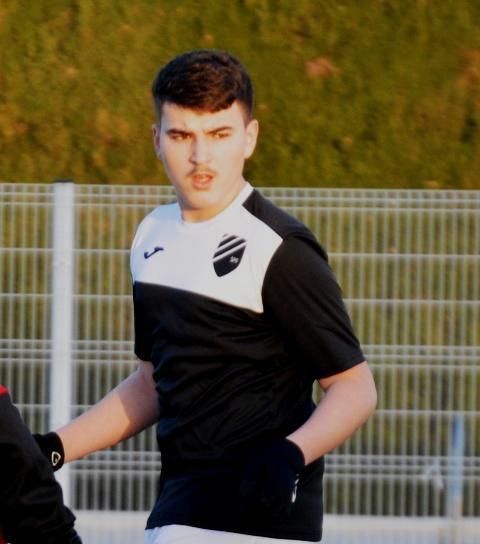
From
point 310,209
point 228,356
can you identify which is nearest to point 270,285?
point 228,356

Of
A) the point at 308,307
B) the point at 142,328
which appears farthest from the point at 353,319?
the point at 308,307

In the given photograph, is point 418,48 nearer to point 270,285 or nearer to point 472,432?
point 472,432

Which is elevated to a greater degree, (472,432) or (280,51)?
(280,51)

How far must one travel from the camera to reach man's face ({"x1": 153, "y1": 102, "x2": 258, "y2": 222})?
332 cm

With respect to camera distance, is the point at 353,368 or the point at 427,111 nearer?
the point at 353,368

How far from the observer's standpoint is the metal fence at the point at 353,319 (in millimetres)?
7637

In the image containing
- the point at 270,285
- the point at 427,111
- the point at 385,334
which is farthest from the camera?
the point at 427,111

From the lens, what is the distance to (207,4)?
11812 mm

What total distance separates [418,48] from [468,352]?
4431mm

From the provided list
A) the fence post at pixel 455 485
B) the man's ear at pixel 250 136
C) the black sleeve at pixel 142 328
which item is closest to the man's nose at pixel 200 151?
the man's ear at pixel 250 136

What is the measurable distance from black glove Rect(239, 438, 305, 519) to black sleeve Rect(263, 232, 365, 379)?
23 cm

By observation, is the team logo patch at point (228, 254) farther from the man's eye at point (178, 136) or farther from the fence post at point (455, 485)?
the fence post at point (455, 485)

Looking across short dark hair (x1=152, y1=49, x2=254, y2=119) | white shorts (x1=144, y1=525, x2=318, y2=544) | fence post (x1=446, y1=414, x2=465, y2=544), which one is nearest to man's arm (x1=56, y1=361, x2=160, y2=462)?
white shorts (x1=144, y1=525, x2=318, y2=544)

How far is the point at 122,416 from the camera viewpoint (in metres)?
3.68
